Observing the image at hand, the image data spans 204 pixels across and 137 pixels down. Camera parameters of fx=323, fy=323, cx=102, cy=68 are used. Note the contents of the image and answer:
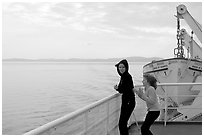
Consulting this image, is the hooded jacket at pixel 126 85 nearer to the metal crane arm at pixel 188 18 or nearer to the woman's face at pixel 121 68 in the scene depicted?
the woman's face at pixel 121 68

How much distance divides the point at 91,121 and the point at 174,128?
99.0 inches

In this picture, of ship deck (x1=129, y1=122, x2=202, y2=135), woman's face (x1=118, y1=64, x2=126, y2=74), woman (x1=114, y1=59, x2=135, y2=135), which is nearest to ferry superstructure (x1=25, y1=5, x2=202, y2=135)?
ship deck (x1=129, y1=122, x2=202, y2=135)

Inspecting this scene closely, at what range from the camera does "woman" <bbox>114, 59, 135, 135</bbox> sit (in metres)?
4.37

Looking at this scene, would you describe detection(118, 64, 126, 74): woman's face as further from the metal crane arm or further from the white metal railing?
the metal crane arm

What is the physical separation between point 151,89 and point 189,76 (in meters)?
10.5

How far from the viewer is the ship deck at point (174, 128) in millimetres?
5754

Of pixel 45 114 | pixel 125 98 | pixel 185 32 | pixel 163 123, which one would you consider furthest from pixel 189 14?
pixel 45 114

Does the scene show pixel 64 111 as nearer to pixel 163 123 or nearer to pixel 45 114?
pixel 45 114

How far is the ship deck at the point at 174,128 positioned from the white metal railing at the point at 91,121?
0.78 m

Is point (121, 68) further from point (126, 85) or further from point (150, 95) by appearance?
point (150, 95)

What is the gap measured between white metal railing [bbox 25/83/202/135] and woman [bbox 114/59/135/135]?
0.78 ft

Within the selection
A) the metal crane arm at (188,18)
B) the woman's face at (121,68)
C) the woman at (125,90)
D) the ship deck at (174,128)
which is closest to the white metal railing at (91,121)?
the woman at (125,90)

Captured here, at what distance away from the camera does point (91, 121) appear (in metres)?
4.15

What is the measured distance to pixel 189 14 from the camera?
13055 millimetres
